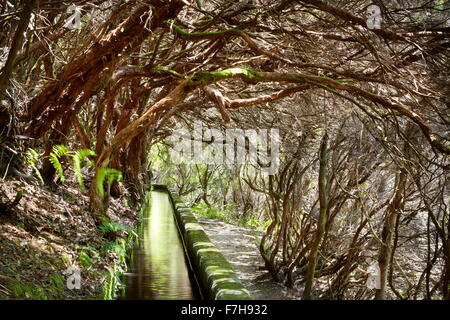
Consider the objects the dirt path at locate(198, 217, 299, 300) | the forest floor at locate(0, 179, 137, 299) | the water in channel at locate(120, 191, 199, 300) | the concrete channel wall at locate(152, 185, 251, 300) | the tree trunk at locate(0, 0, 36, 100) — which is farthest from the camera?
the dirt path at locate(198, 217, 299, 300)

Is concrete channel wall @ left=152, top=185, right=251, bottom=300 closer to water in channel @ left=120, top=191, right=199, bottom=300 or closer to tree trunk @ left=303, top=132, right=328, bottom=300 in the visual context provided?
water in channel @ left=120, top=191, right=199, bottom=300

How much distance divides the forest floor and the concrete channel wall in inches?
62.7

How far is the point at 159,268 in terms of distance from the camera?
10273 mm

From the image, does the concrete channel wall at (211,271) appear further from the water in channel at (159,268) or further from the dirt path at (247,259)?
the dirt path at (247,259)

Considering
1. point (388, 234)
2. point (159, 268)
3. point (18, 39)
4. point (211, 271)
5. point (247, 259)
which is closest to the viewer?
point (18, 39)

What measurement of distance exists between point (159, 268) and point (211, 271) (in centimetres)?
269

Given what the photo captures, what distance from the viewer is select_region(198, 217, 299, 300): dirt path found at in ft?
33.6

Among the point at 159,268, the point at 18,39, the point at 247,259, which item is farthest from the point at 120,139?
the point at 247,259

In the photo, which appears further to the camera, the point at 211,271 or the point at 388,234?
the point at 388,234

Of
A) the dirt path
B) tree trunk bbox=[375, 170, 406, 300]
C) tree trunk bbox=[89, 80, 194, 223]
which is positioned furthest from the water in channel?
tree trunk bbox=[375, 170, 406, 300]

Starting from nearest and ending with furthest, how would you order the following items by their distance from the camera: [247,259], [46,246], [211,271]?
[46,246] → [211,271] → [247,259]

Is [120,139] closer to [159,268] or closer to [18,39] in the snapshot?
[159,268]

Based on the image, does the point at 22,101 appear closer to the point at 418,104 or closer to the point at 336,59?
the point at 336,59
